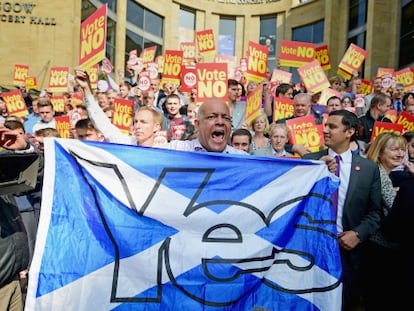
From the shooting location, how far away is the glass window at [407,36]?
21.3 metres

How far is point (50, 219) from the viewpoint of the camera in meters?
2.84

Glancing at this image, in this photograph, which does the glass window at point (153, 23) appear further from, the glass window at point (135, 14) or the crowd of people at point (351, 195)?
the crowd of people at point (351, 195)

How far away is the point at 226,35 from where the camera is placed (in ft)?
104

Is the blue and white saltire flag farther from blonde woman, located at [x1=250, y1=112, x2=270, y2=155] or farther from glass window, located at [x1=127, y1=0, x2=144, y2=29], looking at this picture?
glass window, located at [x1=127, y1=0, x2=144, y2=29]

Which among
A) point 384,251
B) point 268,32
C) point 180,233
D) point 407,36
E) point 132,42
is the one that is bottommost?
point 384,251

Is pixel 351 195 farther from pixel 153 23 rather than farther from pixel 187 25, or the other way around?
pixel 187 25

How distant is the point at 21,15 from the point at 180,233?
60.9 ft

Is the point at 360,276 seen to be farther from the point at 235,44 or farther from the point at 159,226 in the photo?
the point at 235,44

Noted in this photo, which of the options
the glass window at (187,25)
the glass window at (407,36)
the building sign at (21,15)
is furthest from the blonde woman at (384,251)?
the glass window at (187,25)

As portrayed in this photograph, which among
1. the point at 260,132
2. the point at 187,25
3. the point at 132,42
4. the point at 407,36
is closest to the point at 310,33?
the point at 187,25

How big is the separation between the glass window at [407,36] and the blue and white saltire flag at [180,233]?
66.4 feet

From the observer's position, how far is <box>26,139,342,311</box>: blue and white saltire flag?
2.82 m

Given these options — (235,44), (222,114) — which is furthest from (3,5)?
(222,114)

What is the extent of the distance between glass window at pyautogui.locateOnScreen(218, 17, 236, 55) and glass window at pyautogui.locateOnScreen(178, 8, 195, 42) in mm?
1949
